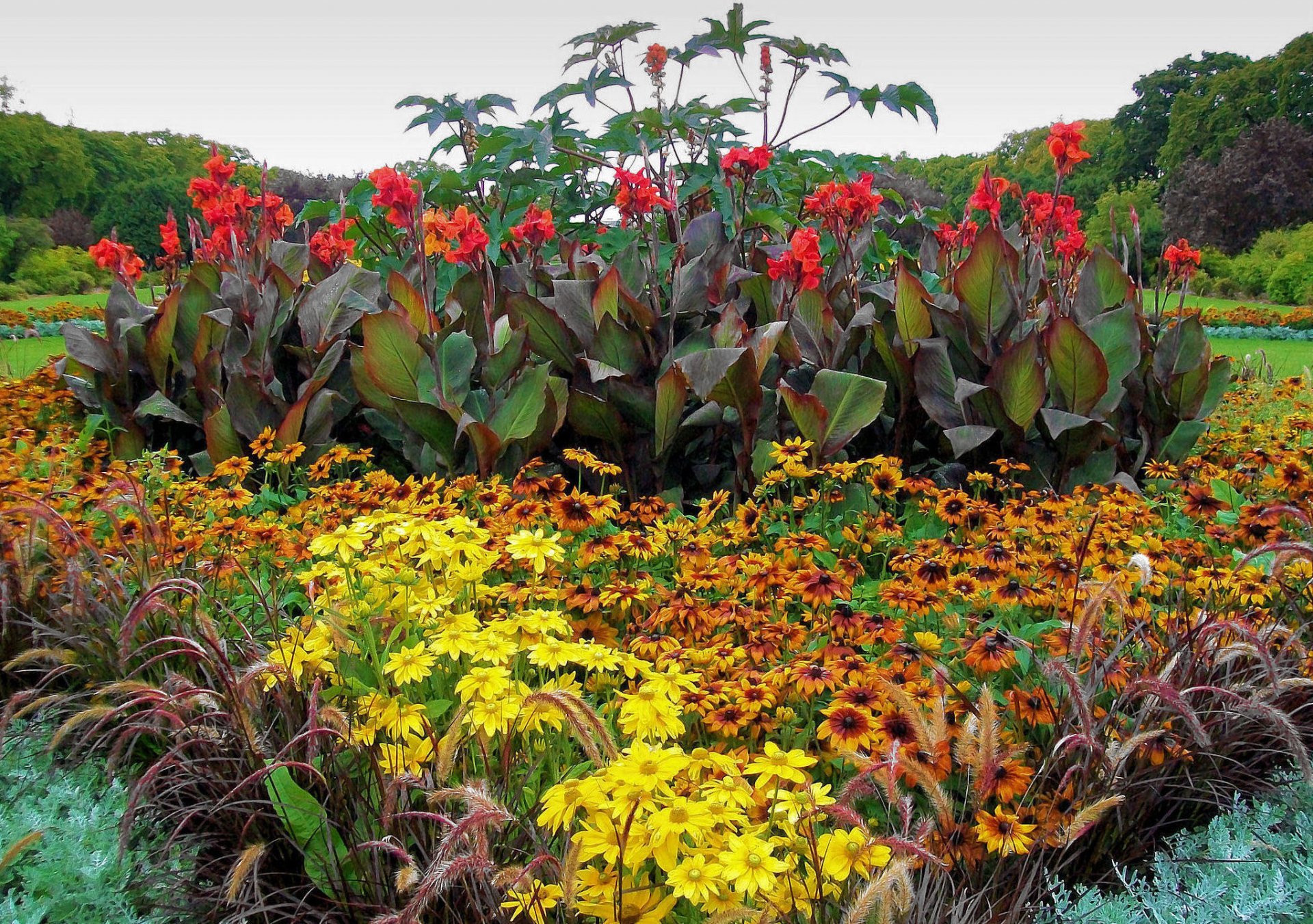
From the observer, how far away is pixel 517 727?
1541 mm

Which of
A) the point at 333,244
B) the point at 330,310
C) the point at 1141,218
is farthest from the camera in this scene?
the point at 1141,218

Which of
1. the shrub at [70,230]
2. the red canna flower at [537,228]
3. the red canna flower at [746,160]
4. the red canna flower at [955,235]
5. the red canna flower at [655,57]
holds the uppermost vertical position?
the shrub at [70,230]

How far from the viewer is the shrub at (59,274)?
1997cm

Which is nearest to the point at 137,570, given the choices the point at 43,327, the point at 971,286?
the point at 971,286

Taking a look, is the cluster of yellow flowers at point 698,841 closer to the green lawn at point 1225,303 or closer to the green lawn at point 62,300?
the green lawn at point 1225,303

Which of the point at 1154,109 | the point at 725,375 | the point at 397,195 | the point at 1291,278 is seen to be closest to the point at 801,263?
the point at 725,375

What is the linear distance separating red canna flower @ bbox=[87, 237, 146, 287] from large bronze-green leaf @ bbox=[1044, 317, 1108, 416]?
11.8 ft

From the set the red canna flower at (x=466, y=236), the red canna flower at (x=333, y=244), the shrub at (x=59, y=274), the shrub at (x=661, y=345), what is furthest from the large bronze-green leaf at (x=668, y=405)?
the shrub at (x=59, y=274)

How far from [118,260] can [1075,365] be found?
12.5 feet

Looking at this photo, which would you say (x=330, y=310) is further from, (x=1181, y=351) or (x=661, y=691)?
(x=1181, y=351)

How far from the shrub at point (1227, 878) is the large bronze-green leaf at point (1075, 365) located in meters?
1.69

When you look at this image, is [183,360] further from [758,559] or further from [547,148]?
[758,559]

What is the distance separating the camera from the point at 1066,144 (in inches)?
128

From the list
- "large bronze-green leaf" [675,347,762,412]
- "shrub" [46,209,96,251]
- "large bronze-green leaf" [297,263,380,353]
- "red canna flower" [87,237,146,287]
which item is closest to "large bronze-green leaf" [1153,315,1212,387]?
"large bronze-green leaf" [675,347,762,412]
